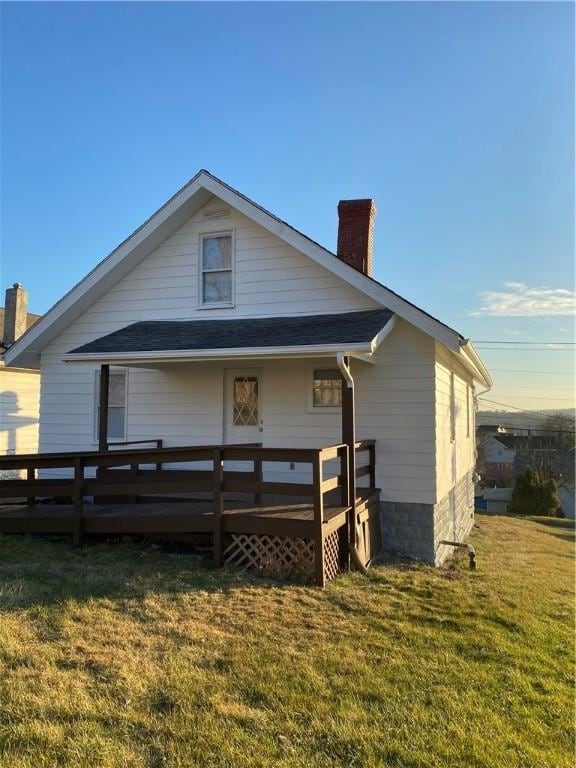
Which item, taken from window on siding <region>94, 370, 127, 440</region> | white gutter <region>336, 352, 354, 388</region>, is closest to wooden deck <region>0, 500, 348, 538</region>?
white gutter <region>336, 352, 354, 388</region>

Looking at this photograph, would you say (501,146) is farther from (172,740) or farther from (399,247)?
(172,740)

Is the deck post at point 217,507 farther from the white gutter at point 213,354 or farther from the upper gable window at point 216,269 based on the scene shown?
the upper gable window at point 216,269

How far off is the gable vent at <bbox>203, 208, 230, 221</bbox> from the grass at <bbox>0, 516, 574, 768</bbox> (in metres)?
6.30

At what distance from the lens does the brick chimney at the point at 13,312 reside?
17234 millimetres

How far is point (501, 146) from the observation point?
37.7 feet

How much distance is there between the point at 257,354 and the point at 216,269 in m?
3.11

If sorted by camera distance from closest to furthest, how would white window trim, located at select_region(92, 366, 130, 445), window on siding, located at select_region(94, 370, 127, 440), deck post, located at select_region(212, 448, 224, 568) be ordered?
deck post, located at select_region(212, 448, 224, 568) → white window trim, located at select_region(92, 366, 130, 445) → window on siding, located at select_region(94, 370, 127, 440)

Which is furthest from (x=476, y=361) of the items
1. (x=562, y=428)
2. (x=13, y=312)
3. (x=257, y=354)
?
(x=562, y=428)

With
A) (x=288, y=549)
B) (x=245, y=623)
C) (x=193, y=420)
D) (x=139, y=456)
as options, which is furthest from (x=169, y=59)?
(x=245, y=623)

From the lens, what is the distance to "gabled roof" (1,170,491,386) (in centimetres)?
828

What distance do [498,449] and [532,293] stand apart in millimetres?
39975

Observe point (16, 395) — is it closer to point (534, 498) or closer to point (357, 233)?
point (357, 233)

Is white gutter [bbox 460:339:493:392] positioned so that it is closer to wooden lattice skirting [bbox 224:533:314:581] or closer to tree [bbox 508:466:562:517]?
wooden lattice skirting [bbox 224:533:314:581]

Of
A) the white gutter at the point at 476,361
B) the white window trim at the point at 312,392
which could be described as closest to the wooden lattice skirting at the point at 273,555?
the white window trim at the point at 312,392
